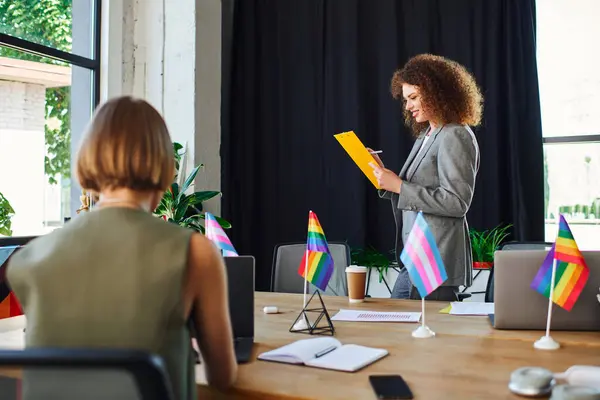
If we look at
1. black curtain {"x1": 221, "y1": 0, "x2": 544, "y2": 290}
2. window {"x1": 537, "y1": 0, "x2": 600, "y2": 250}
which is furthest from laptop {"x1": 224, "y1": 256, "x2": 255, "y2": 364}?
window {"x1": 537, "y1": 0, "x2": 600, "y2": 250}

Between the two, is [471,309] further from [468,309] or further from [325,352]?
[325,352]

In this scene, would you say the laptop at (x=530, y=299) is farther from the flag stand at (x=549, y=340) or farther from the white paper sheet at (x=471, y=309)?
the white paper sheet at (x=471, y=309)

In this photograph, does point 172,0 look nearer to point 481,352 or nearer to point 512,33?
point 512,33

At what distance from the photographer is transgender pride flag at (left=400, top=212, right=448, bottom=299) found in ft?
5.81

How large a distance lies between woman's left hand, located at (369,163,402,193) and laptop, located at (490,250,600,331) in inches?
32.9

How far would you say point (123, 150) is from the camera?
1.00 meters

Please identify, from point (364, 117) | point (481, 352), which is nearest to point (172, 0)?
point (364, 117)

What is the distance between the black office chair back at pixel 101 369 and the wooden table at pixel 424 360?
49 centimetres

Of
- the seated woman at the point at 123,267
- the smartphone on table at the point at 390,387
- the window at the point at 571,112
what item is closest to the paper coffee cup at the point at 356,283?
the smartphone on table at the point at 390,387

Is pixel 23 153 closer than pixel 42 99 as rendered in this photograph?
Yes

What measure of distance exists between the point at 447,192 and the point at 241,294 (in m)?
1.10

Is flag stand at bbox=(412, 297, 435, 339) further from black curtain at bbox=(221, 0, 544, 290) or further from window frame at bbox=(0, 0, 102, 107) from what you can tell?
window frame at bbox=(0, 0, 102, 107)

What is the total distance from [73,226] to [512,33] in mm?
3847

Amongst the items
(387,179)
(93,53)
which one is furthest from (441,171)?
(93,53)
